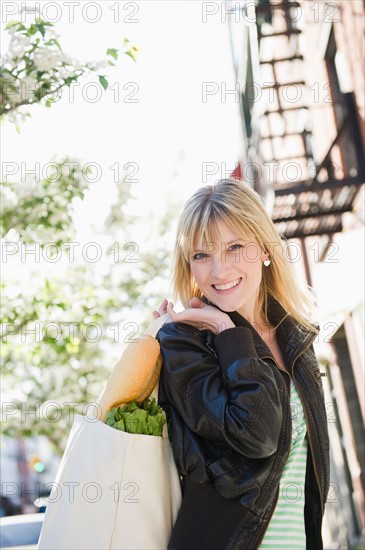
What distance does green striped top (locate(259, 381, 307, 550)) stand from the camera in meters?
2.82

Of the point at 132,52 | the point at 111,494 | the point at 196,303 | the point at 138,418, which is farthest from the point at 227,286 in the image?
the point at 132,52

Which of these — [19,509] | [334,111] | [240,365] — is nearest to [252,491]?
[240,365]

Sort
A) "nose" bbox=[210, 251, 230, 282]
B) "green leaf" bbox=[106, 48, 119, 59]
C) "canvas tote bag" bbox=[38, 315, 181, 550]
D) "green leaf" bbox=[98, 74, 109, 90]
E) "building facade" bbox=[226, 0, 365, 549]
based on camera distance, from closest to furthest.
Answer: "canvas tote bag" bbox=[38, 315, 181, 550]
"nose" bbox=[210, 251, 230, 282]
"green leaf" bbox=[98, 74, 109, 90]
"green leaf" bbox=[106, 48, 119, 59]
"building facade" bbox=[226, 0, 365, 549]

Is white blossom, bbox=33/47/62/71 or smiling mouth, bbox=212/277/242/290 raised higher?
white blossom, bbox=33/47/62/71

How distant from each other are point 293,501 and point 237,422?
462 millimetres

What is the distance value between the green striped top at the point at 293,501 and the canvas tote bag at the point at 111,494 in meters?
0.35

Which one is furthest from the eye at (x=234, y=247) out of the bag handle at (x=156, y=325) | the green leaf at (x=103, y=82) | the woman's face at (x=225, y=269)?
the green leaf at (x=103, y=82)

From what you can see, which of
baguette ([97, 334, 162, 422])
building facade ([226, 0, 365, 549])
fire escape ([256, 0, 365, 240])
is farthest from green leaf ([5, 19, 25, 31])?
fire escape ([256, 0, 365, 240])

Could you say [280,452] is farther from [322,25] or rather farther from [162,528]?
[322,25]

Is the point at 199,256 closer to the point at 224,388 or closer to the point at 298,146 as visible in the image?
the point at 224,388

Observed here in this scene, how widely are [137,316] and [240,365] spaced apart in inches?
658

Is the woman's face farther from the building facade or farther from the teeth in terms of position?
the building facade

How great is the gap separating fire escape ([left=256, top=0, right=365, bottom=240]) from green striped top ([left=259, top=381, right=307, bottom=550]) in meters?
6.78

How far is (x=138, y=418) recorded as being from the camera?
8.89 feet
